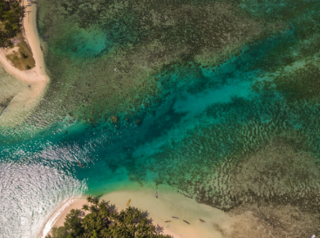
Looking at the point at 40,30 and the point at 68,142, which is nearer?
the point at 68,142

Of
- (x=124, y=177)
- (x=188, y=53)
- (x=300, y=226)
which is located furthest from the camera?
(x=188, y=53)

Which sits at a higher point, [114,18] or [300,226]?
[114,18]

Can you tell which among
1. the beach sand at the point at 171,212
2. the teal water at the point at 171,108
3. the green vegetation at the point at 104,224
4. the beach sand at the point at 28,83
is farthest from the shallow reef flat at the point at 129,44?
the green vegetation at the point at 104,224

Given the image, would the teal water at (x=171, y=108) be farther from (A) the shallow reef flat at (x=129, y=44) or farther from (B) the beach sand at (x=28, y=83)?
(B) the beach sand at (x=28, y=83)

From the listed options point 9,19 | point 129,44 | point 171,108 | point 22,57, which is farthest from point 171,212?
point 9,19

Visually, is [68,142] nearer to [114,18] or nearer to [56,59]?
[56,59]

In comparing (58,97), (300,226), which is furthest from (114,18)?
(300,226)

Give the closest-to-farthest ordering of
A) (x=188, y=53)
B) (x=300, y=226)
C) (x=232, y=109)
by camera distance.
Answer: (x=300, y=226)
(x=232, y=109)
(x=188, y=53)

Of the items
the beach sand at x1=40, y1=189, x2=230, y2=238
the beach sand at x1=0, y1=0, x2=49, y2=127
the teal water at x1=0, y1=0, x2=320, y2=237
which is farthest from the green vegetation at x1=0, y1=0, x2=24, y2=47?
the beach sand at x1=40, y1=189, x2=230, y2=238
